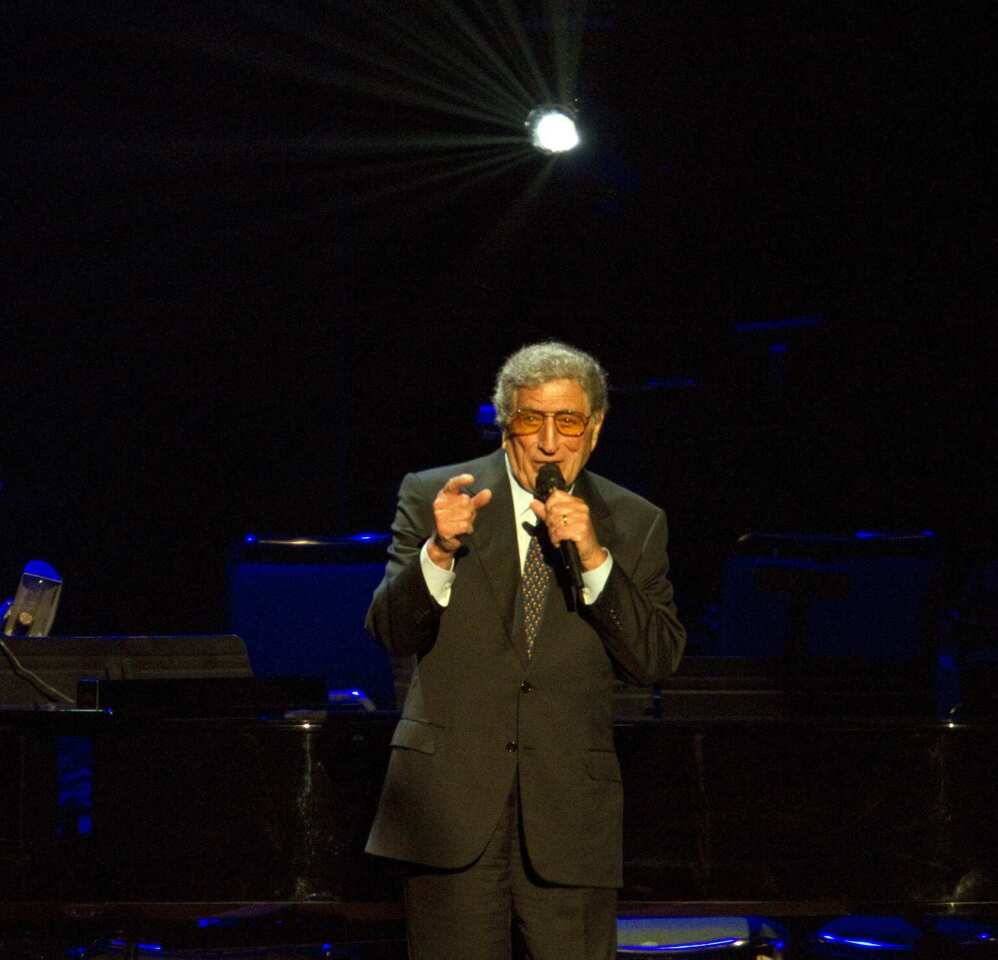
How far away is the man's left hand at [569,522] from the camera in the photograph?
2.48m

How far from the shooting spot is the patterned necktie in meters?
2.72

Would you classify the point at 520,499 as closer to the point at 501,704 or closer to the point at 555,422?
the point at 555,422

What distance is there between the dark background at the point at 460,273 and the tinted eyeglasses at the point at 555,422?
143 inches

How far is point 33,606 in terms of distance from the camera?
3775 millimetres

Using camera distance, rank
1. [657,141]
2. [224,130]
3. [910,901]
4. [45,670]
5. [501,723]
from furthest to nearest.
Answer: [657,141] < [224,130] < [45,670] < [910,901] < [501,723]

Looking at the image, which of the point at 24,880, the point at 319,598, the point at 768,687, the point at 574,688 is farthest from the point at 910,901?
the point at 319,598

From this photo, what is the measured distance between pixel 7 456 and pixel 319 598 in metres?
1.96

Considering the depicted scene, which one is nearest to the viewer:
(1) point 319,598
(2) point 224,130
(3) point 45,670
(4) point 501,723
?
(4) point 501,723

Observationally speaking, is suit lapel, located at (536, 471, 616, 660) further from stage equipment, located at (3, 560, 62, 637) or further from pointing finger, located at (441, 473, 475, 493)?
stage equipment, located at (3, 560, 62, 637)

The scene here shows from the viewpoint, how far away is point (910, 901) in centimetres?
307

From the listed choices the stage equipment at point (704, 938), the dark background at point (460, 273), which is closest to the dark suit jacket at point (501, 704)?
the stage equipment at point (704, 938)

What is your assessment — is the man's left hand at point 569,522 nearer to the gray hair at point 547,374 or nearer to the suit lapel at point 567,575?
the suit lapel at point 567,575

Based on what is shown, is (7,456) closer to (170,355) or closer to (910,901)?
(170,355)

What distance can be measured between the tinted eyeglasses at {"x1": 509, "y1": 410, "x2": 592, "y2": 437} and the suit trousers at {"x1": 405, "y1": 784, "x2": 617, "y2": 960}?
68cm
